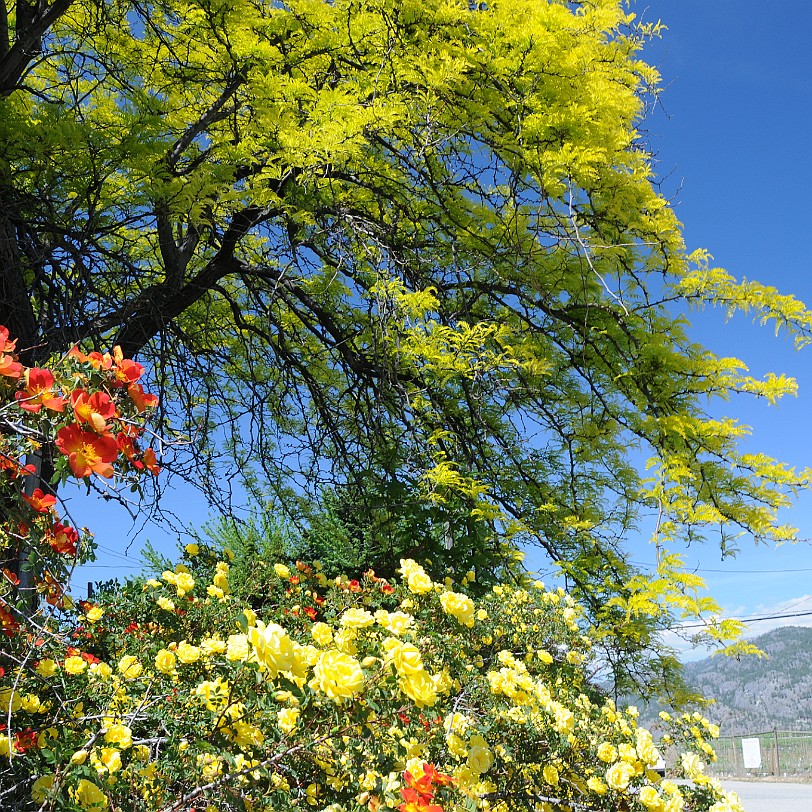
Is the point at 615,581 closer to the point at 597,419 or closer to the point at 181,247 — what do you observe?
the point at 597,419

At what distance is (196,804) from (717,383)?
3849 mm

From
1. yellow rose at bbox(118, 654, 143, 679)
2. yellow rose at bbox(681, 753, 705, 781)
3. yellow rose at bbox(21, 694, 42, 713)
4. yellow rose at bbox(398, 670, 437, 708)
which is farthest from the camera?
yellow rose at bbox(681, 753, 705, 781)

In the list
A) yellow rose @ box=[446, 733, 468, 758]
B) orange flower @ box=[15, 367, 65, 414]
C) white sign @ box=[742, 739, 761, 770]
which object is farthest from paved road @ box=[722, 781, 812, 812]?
orange flower @ box=[15, 367, 65, 414]

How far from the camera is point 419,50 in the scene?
4.40m

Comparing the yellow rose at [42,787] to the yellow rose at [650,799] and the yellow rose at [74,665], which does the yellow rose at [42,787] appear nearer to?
the yellow rose at [74,665]

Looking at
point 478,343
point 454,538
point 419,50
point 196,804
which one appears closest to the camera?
point 196,804

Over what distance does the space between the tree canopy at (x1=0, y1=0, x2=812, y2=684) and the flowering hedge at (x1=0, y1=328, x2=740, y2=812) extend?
1470 mm

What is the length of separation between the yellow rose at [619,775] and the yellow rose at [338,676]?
58.1 inches

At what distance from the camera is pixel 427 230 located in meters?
5.20

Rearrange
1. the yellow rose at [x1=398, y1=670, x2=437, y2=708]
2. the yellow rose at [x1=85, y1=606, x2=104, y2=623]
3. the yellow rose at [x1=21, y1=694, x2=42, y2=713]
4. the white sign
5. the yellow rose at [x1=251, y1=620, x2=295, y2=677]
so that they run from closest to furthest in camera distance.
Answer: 1. the yellow rose at [x1=251, y1=620, x2=295, y2=677]
2. the yellow rose at [x1=398, y1=670, x2=437, y2=708]
3. the yellow rose at [x1=21, y1=694, x2=42, y2=713]
4. the yellow rose at [x1=85, y1=606, x2=104, y2=623]
5. the white sign

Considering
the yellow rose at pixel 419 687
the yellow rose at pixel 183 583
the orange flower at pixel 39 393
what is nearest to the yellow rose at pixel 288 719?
the yellow rose at pixel 419 687

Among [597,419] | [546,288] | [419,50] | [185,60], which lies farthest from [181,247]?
[597,419]

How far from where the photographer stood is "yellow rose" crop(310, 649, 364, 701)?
4.65 ft

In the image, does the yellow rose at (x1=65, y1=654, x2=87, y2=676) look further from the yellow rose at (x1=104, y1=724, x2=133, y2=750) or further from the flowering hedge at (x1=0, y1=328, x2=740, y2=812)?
the yellow rose at (x1=104, y1=724, x2=133, y2=750)
